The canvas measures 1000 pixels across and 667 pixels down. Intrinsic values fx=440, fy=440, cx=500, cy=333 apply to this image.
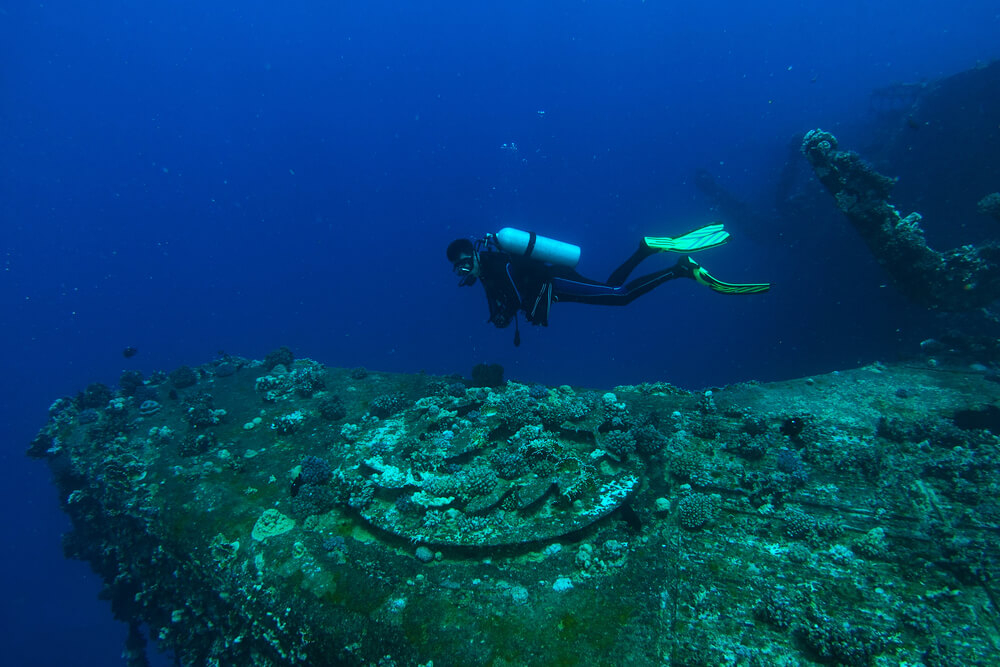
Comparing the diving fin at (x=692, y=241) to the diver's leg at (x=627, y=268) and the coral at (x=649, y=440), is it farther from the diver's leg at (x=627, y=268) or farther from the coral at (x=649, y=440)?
the coral at (x=649, y=440)

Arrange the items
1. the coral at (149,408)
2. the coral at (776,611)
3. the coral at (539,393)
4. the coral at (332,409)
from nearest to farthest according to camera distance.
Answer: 1. the coral at (776,611)
2. the coral at (539,393)
3. the coral at (332,409)
4. the coral at (149,408)

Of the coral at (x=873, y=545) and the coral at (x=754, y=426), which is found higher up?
the coral at (x=754, y=426)

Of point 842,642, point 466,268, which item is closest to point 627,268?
point 466,268

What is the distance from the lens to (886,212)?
11906 millimetres

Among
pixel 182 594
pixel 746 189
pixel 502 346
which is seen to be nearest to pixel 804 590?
pixel 182 594

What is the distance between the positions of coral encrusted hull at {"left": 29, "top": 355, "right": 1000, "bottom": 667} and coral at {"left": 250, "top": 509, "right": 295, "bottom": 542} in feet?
0.12

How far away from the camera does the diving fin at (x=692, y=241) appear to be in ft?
34.1

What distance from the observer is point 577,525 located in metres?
6.25

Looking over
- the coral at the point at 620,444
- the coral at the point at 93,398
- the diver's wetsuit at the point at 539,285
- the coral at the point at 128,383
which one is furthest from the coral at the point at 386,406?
the coral at the point at 93,398

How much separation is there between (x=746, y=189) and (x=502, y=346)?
1725 inches

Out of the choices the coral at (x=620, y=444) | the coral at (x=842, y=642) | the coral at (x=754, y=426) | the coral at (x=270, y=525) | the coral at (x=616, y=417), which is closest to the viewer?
the coral at (x=842, y=642)

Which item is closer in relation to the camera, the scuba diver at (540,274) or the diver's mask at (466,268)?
the diver's mask at (466,268)

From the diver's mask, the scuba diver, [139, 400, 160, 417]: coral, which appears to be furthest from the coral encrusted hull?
the diver's mask

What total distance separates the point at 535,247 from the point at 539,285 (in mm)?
842
